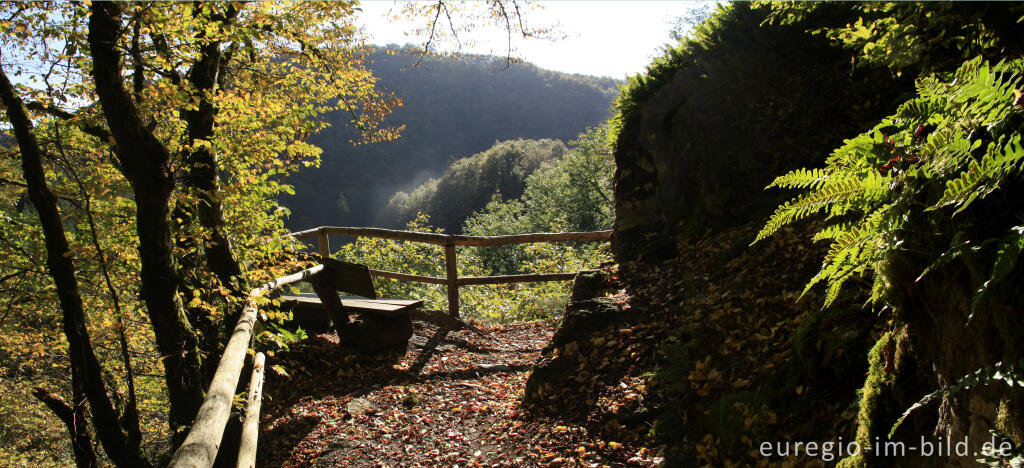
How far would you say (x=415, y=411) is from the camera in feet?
16.3

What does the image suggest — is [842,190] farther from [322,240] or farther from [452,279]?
[322,240]

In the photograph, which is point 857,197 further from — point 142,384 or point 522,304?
point 142,384

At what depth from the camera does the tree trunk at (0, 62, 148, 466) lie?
3.11 meters

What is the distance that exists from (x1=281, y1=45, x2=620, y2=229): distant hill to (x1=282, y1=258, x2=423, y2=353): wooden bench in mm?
58766

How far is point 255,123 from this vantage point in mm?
4293

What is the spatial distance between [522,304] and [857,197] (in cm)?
926

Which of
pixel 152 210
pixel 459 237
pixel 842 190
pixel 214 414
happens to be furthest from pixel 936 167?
pixel 459 237

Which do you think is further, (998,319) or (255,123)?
(255,123)

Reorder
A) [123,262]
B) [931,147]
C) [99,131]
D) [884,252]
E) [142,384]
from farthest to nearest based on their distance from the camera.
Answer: [142,384] → [123,262] → [99,131] → [884,252] → [931,147]

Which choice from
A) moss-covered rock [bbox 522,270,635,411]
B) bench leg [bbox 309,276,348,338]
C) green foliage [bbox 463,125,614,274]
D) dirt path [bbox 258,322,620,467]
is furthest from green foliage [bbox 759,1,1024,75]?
green foliage [bbox 463,125,614,274]

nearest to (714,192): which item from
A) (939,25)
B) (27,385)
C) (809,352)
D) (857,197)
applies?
(939,25)

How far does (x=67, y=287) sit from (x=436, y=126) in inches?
2828

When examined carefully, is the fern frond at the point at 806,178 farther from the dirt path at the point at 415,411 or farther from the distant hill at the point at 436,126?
the distant hill at the point at 436,126

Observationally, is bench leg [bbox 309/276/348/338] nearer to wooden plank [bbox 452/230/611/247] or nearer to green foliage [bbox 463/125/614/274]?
wooden plank [bbox 452/230/611/247]
